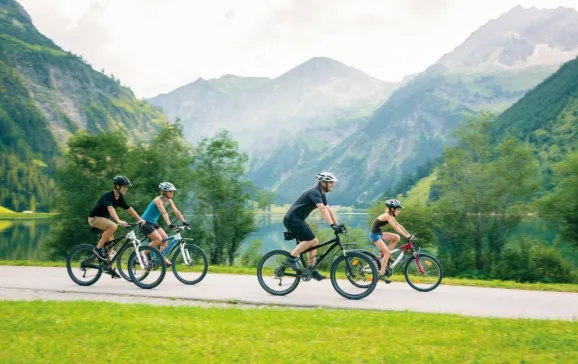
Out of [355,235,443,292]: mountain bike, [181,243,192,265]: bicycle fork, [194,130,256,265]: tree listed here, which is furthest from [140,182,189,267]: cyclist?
[194,130,256,265]: tree

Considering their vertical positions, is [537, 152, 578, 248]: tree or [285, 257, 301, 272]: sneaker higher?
[537, 152, 578, 248]: tree

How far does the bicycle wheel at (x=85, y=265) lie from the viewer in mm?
13273

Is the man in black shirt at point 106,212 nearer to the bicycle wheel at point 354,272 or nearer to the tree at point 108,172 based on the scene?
the bicycle wheel at point 354,272

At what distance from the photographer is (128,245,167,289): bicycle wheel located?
12688mm

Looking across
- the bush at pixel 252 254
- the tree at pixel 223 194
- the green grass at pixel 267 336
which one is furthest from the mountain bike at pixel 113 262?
the tree at pixel 223 194

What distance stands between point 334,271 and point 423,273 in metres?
3.42

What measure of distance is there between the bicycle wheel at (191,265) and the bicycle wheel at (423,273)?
5551 millimetres

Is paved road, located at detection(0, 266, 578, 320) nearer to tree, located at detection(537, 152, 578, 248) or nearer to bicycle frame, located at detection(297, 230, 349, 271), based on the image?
bicycle frame, located at detection(297, 230, 349, 271)

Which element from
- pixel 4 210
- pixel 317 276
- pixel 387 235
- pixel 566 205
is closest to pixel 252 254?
pixel 566 205

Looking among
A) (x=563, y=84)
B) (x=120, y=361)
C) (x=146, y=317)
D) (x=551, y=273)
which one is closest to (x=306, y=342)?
(x=120, y=361)

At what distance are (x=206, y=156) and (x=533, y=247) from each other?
2315cm

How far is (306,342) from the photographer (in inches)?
276

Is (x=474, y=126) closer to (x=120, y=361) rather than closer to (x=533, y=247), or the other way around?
(x=533, y=247)

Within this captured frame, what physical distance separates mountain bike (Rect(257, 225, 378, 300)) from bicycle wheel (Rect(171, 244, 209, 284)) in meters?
2.21
